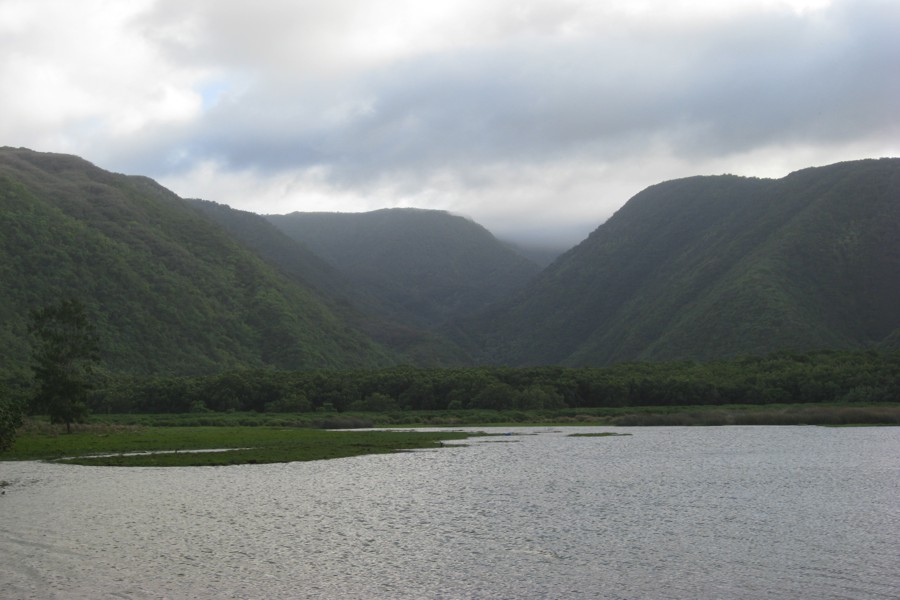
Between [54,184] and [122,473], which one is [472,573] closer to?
[122,473]

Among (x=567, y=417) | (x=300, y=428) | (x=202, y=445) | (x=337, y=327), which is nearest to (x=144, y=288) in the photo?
(x=337, y=327)

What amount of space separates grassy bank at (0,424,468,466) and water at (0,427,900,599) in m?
4.52

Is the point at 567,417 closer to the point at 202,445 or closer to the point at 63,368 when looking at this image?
the point at 202,445

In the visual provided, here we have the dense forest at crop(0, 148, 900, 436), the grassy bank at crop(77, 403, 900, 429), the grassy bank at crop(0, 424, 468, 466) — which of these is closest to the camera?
the grassy bank at crop(0, 424, 468, 466)

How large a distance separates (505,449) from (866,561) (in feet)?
134

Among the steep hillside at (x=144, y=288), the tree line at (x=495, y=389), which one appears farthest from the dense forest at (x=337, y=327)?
the steep hillside at (x=144, y=288)

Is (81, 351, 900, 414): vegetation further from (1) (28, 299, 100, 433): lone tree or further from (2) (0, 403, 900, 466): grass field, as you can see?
(1) (28, 299, 100, 433): lone tree

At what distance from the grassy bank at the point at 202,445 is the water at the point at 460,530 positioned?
452cm

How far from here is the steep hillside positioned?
141500 millimetres

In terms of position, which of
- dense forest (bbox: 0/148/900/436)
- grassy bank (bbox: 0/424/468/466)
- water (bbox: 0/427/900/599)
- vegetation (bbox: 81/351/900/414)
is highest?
dense forest (bbox: 0/148/900/436)

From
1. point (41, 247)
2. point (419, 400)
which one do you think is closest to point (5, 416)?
point (419, 400)

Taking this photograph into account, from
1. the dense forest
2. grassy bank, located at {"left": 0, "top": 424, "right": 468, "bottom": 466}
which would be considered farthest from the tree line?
grassy bank, located at {"left": 0, "top": 424, "right": 468, "bottom": 466}

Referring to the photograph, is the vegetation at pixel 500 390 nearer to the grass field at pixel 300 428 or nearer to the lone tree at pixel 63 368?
the grass field at pixel 300 428

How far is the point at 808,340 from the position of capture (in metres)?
160
